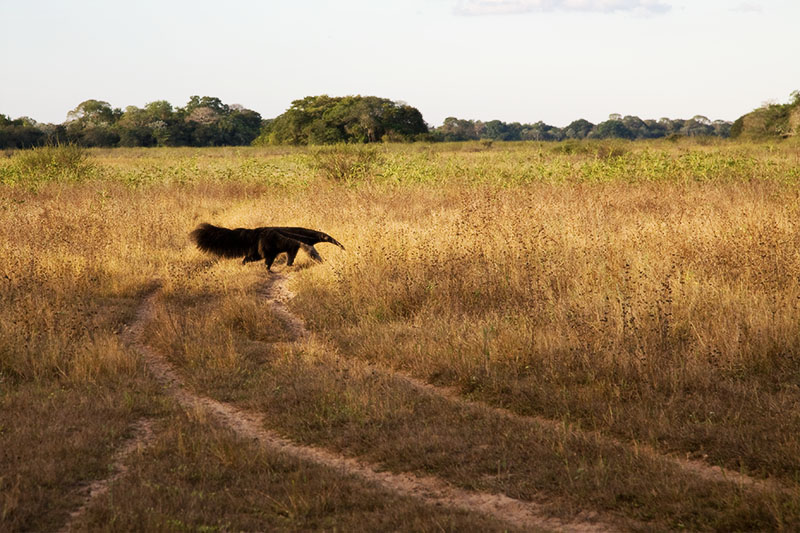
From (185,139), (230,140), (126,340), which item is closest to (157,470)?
(126,340)

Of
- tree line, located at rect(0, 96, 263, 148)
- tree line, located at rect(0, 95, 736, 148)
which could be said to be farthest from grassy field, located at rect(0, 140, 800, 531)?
tree line, located at rect(0, 96, 263, 148)

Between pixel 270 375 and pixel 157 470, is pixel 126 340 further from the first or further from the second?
pixel 157 470

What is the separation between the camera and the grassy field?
13.5 ft

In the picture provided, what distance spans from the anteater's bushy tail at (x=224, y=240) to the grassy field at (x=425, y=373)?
0.85ft

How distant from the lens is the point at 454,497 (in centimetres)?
426

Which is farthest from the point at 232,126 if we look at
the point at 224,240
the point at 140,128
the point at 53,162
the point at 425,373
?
the point at 425,373

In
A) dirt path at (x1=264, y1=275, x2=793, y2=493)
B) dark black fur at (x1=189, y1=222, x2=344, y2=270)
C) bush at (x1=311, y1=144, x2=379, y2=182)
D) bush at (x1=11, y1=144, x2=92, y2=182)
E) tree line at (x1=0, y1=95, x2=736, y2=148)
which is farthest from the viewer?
tree line at (x1=0, y1=95, x2=736, y2=148)

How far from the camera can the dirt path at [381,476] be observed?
155 inches

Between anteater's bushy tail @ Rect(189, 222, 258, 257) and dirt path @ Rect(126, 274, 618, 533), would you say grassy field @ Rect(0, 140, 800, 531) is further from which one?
anteater's bushy tail @ Rect(189, 222, 258, 257)

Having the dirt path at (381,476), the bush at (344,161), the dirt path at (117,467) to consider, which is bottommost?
the dirt path at (381,476)

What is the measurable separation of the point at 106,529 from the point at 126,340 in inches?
181

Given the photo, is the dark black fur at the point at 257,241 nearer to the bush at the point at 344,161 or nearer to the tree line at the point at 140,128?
the bush at the point at 344,161

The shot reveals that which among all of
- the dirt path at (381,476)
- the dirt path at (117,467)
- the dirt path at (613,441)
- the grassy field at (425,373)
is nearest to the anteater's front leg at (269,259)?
the grassy field at (425,373)

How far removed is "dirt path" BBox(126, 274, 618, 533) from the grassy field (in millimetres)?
42
